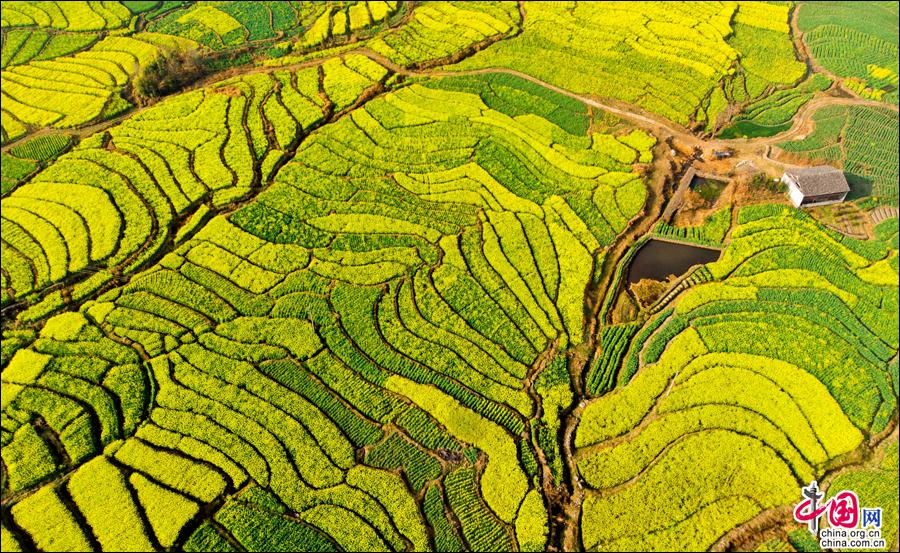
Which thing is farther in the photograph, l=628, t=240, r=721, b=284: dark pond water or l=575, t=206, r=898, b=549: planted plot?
l=628, t=240, r=721, b=284: dark pond water

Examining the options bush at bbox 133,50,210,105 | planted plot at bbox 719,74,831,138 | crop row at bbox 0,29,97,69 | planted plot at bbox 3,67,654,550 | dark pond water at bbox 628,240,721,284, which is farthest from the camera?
crop row at bbox 0,29,97,69

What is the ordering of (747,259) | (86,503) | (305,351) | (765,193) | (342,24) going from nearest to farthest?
1. (86,503)
2. (305,351)
3. (747,259)
4. (765,193)
5. (342,24)

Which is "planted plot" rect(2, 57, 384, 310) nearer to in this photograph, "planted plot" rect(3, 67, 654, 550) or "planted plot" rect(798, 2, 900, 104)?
"planted plot" rect(3, 67, 654, 550)

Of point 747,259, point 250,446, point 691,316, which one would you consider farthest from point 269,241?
point 747,259

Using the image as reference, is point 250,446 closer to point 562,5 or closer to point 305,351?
point 305,351

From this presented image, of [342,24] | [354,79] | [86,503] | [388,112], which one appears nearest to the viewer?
[86,503]

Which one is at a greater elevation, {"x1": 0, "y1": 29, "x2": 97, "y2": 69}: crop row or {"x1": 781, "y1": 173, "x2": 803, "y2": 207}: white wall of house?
{"x1": 0, "y1": 29, "x2": 97, "y2": 69}: crop row

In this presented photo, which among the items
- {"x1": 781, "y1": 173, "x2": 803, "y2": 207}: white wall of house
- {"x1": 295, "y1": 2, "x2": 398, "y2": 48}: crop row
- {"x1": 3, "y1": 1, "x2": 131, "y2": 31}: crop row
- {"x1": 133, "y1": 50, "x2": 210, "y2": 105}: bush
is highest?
{"x1": 295, "y1": 2, "x2": 398, "y2": 48}: crop row

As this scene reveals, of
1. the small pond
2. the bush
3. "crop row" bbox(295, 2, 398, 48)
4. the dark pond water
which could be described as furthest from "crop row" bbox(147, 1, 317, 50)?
the dark pond water
